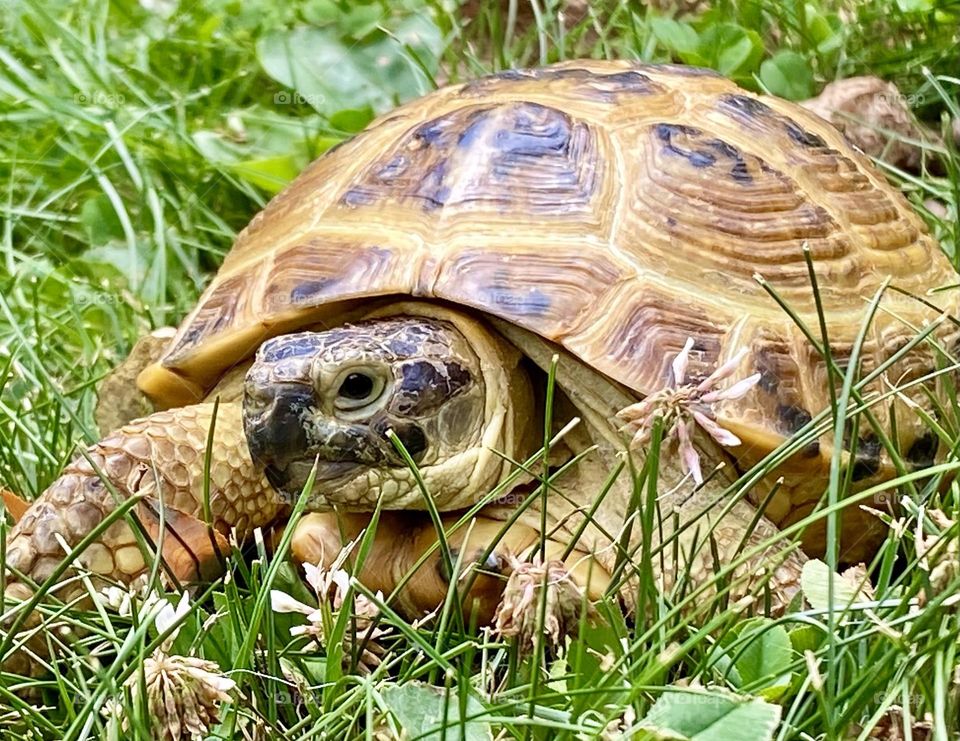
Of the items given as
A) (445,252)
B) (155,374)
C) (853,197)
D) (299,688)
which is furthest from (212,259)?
(299,688)

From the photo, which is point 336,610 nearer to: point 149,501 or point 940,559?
point 149,501

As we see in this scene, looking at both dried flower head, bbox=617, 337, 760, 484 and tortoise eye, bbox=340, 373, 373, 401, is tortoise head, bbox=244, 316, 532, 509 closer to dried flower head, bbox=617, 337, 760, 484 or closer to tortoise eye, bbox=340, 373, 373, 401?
tortoise eye, bbox=340, 373, 373, 401

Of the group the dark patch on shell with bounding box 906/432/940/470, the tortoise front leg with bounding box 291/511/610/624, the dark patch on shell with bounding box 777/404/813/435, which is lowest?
the tortoise front leg with bounding box 291/511/610/624

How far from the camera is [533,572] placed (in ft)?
3.51

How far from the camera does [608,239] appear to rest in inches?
65.7

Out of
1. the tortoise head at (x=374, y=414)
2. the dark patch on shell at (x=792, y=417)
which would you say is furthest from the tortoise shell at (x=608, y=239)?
the tortoise head at (x=374, y=414)

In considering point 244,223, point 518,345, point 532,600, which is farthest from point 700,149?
point 244,223

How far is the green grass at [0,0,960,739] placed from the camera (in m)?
1.09

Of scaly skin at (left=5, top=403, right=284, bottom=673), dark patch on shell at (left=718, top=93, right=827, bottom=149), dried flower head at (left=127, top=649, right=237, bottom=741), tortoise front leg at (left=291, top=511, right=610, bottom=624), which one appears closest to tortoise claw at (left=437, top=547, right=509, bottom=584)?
tortoise front leg at (left=291, top=511, right=610, bottom=624)

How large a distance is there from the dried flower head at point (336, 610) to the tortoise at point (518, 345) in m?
0.17

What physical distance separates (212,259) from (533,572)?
2142 mm

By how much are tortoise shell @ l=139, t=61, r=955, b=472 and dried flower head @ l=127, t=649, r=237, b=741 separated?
0.69 metres

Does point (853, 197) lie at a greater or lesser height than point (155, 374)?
greater

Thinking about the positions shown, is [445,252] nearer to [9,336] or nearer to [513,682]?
[513,682]
